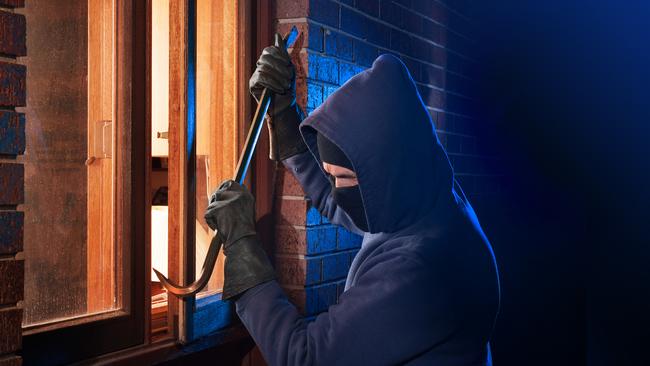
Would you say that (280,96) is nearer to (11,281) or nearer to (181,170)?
(181,170)

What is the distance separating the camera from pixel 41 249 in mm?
2213

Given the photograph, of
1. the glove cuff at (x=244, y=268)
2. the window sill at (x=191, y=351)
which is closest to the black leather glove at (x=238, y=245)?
the glove cuff at (x=244, y=268)

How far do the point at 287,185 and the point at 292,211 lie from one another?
0.31 feet

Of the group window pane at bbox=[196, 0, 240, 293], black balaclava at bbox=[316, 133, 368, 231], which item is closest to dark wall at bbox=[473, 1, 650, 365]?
window pane at bbox=[196, 0, 240, 293]

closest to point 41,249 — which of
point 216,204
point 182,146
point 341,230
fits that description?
point 182,146

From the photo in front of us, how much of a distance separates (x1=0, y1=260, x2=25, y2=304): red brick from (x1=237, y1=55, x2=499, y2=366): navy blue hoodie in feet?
1.74

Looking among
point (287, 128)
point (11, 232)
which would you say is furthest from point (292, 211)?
point (11, 232)

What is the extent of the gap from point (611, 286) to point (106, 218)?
362cm

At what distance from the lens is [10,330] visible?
4.64ft

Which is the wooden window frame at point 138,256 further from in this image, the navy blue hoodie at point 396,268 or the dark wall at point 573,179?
the dark wall at point 573,179

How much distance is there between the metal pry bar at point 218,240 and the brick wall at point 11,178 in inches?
15.7

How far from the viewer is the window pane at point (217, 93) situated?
2.30m

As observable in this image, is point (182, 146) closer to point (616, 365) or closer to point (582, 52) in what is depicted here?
point (582, 52)

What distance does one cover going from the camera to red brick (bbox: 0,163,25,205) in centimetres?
140
